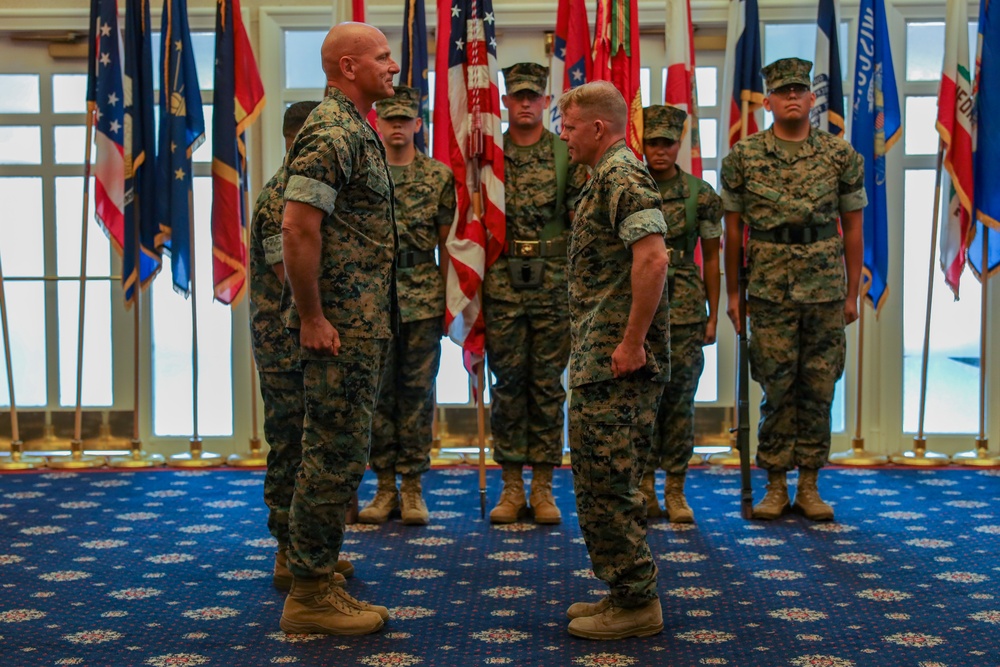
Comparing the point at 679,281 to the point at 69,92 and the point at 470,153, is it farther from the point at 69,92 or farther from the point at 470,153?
the point at 69,92

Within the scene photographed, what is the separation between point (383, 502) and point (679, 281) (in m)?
1.33

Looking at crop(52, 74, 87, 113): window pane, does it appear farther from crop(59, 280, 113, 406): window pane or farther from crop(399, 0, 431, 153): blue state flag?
crop(399, 0, 431, 153): blue state flag

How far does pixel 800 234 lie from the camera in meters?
3.93

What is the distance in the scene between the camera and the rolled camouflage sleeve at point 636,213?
2.49 m

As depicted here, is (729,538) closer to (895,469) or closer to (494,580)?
(494,580)

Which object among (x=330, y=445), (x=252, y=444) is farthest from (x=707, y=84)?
(x=330, y=445)

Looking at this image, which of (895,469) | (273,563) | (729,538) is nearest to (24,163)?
(273,563)

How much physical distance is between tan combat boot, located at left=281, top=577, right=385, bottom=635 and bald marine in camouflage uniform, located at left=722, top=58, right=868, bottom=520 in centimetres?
180

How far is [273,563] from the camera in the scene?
3.44 m

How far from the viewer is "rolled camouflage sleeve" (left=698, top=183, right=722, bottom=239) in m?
3.94

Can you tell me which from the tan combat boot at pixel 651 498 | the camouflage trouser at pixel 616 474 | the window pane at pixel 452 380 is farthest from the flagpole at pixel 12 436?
the camouflage trouser at pixel 616 474

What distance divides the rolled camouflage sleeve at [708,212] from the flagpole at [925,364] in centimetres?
155

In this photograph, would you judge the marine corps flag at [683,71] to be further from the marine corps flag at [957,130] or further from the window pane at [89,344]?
the window pane at [89,344]

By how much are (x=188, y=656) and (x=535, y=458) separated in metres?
1.74
